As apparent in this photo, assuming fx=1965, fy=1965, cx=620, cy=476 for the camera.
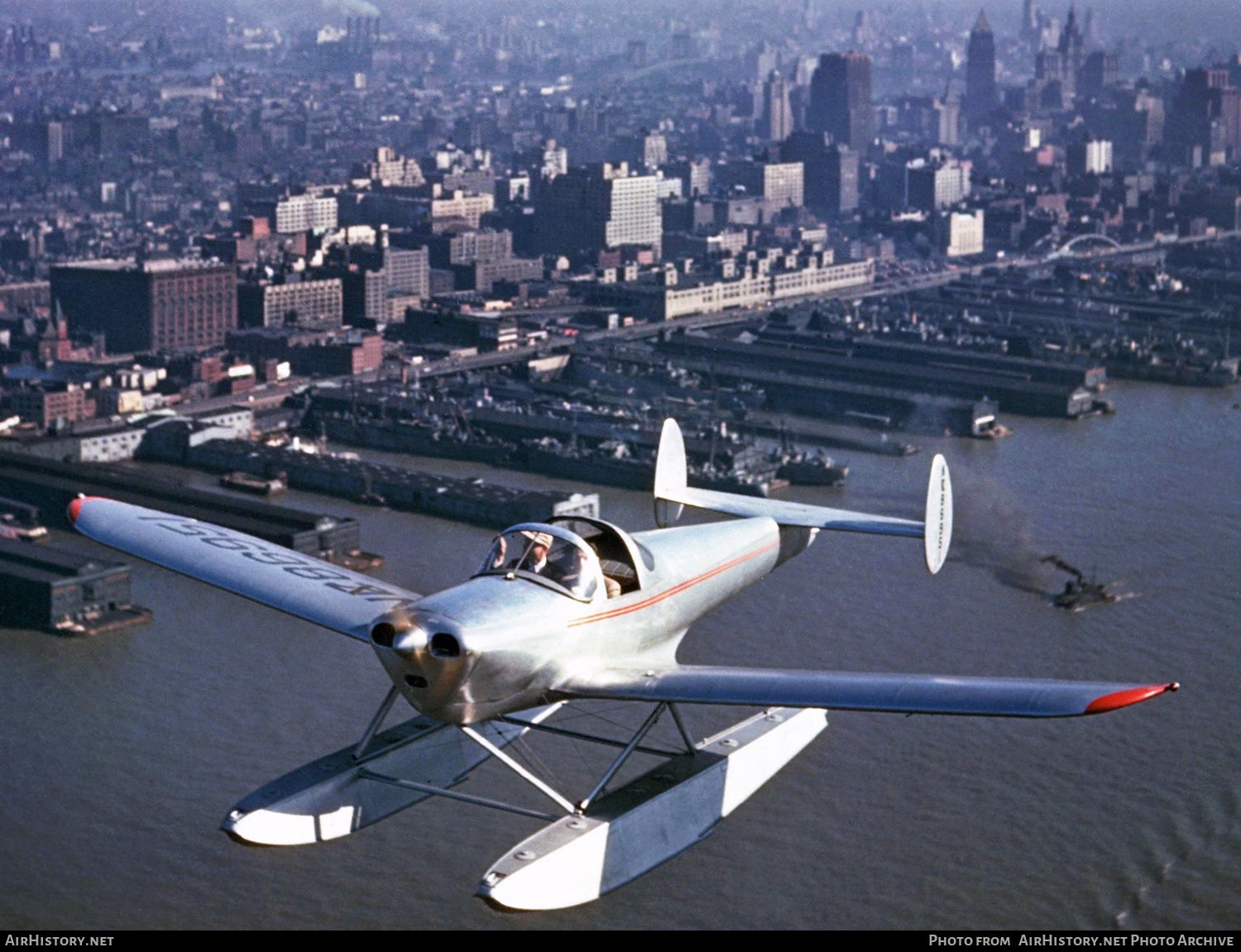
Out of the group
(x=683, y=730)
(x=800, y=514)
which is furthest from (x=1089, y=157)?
(x=683, y=730)

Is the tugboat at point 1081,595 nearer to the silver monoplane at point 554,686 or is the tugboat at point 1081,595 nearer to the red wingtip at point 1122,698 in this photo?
the silver monoplane at point 554,686

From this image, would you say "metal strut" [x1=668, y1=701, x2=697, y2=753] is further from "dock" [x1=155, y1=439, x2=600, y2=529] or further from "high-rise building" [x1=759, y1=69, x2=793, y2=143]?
"high-rise building" [x1=759, y1=69, x2=793, y2=143]

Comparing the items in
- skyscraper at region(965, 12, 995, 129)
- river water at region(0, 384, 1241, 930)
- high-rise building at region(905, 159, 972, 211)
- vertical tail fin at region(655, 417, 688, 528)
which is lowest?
river water at region(0, 384, 1241, 930)

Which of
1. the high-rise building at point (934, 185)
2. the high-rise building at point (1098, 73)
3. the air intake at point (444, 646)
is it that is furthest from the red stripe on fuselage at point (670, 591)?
the high-rise building at point (1098, 73)

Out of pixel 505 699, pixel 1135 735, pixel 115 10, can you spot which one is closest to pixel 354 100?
pixel 115 10

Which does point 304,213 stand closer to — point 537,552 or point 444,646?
point 537,552

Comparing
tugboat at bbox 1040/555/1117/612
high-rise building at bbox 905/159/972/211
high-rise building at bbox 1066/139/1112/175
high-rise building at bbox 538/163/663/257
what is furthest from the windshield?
high-rise building at bbox 1066/139/1112/175
